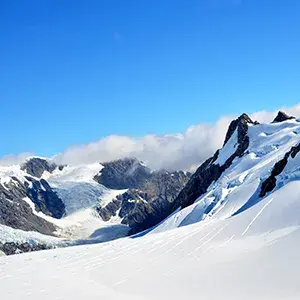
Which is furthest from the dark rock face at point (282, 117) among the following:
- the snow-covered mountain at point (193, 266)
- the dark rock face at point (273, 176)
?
the snow-covered mountain at point (193, 266)

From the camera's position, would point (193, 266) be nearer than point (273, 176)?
Yes

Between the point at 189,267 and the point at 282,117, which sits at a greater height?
the point at 282,117

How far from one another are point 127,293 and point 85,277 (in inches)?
190

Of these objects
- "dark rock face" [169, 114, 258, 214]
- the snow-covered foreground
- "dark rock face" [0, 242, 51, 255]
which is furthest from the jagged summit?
the snow-covered foreground

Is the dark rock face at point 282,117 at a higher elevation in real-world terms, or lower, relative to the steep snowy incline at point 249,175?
higher

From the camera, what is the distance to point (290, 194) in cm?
4391

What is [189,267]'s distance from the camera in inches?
1162

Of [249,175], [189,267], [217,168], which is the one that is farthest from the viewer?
[217,168]

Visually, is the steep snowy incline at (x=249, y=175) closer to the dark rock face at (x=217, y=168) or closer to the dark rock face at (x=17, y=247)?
the dark rock face at (x=217, y=168)

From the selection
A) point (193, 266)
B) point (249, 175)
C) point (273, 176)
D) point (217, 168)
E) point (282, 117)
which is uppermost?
point (282, 117)

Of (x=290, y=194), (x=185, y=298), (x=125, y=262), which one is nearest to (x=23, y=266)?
(x=125, y=262)

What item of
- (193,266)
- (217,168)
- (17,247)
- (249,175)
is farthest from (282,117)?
(193,266)

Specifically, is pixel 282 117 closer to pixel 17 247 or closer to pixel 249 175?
pixel 249 175

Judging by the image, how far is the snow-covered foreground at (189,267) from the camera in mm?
23797
